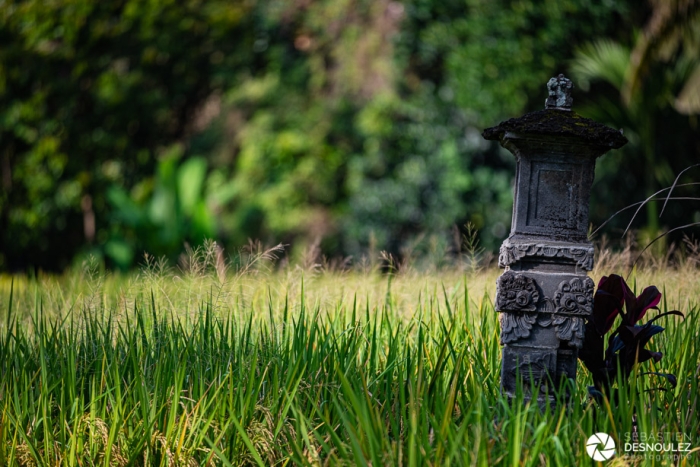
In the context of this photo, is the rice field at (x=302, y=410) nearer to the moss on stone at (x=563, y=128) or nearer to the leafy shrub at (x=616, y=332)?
the leafy shrub at (x=616, y=332)

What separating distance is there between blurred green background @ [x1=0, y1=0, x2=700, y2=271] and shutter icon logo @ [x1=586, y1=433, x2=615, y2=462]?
573 centimetres

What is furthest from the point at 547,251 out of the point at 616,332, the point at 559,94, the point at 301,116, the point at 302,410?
the point at 301,116

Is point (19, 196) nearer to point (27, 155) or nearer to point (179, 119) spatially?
point (27, 155)

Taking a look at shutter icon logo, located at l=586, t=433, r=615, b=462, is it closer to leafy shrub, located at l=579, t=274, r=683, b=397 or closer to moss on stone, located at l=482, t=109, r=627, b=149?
leafy shrub, located at l=579, t=274, r=683, b=397

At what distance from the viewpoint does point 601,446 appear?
2213 mm

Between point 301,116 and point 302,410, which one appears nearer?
point 302,410

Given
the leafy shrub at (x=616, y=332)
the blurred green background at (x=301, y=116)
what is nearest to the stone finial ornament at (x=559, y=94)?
the leafy shrub at (x=616, y=332)

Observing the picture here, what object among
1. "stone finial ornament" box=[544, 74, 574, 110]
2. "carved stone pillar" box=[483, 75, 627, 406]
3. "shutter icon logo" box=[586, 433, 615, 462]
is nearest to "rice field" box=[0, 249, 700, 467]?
"shutter icon logo" box=[586, 433, 615, 462]

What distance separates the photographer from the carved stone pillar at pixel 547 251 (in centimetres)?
258

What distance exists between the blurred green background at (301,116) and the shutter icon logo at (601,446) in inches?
226

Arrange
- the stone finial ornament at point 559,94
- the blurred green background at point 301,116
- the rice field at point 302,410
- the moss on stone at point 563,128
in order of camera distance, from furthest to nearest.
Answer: the blurred green background at point 301,116 → the stone finial ornament at point 559,94 → the moss on stone at point 563,128 → the rice field at point 302,410

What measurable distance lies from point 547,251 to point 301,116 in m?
8.01

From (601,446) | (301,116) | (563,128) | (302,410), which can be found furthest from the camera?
(301,116)

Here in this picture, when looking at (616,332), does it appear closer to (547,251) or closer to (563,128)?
(547,251)
